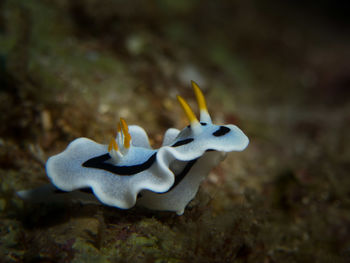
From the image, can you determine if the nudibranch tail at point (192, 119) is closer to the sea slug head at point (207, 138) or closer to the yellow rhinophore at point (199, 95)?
the sea slug head at point (207, 138)

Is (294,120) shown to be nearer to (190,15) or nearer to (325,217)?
(325,217)

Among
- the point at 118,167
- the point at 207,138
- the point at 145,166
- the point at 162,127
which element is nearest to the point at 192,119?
the point at 207,138

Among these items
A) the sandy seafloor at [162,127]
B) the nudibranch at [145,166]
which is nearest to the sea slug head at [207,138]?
the nudibranch at [145,166]

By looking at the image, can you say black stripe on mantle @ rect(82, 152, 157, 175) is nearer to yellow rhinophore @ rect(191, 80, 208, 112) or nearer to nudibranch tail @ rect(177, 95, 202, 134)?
nudibranch tail @ rect(177, 95, 202, 134)

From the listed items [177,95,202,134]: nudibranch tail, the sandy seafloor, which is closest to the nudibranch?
[177,95,202,134]: nudibranch tail

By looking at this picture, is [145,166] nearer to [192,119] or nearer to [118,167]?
[118,167]

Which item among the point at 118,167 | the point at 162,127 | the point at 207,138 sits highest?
the point at 162,127

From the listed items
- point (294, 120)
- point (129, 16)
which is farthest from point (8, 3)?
point (294, 120)
